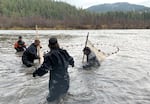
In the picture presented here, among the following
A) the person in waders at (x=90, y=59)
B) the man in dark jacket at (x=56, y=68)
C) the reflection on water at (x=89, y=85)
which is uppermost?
the man in dark jacket at (x=56, y=68)

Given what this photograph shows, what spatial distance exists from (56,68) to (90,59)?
838cm

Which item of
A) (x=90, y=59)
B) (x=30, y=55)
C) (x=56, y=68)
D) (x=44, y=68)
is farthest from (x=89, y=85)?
(x=44, y=68)

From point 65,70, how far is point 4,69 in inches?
399

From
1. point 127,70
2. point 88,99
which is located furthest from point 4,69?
point 88,99

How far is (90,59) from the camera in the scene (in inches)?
737

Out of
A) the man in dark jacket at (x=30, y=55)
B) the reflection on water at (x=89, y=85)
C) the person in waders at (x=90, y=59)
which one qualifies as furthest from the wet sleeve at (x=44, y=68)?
the man in dark jacket at (x=30, y=55)

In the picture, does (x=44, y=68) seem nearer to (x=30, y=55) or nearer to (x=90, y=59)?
(x=90, y=59)

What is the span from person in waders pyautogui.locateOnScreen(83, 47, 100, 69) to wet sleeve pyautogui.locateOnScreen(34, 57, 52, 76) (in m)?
8.02

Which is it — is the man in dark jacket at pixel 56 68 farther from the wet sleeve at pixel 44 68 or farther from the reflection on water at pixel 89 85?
the reflection on water at pixel 89 85

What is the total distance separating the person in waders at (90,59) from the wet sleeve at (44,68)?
26.3 ft

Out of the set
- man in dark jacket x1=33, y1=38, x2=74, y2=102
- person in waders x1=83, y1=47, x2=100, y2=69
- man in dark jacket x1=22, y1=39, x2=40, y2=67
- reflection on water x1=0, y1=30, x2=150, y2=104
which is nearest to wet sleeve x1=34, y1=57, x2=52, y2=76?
man in dark jacket x1=33, y1=38, x2=74, y2=102

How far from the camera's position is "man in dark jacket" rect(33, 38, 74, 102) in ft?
33.2

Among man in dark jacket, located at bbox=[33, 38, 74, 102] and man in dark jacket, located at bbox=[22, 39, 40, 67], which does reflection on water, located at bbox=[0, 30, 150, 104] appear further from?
man in dark jacket, located at bbox=[33, 38, 74, 102]

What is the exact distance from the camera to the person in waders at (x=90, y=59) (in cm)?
1812
